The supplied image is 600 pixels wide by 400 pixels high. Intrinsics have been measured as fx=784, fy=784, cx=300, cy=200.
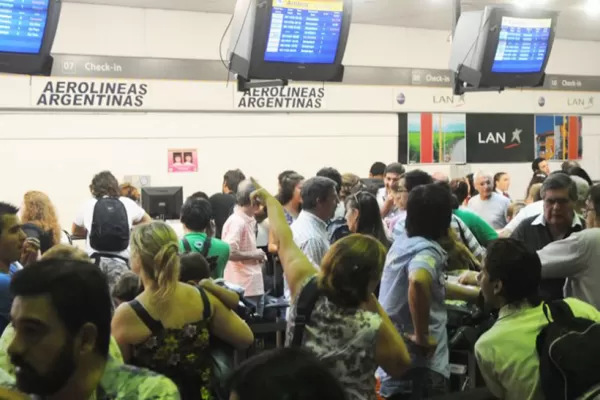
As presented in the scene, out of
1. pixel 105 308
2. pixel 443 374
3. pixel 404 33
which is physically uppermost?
pixel 404 33

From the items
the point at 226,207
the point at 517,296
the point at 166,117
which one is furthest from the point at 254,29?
the point at 166,117

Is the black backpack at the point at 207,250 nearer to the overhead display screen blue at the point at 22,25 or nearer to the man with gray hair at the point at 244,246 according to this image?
the man with gray hair at the point at 244,246

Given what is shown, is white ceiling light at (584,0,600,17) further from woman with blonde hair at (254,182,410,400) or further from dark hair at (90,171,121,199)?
woman with blonde hair at (254,182,410,400)

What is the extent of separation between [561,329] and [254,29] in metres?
3.51

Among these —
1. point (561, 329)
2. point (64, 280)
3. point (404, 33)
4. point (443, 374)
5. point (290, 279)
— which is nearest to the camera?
point (64, 280)

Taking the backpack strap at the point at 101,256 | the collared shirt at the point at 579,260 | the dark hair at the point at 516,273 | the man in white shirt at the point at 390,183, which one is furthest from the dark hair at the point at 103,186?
the dark hair at the point at 516,273

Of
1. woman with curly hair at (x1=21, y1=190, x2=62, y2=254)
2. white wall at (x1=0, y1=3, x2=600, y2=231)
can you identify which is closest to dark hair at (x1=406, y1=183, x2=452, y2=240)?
woman with curly hair at (x1=21, y1=190, x2=62, y2=254)

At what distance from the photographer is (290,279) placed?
2.89m

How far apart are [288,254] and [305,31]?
2.97m

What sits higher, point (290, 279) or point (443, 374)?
point (290, 279)

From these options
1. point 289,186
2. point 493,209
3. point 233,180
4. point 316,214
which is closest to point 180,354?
point 316,214

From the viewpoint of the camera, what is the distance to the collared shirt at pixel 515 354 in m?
2.49

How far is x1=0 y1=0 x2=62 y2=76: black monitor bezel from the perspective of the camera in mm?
4907

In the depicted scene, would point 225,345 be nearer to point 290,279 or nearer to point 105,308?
point 290,279
